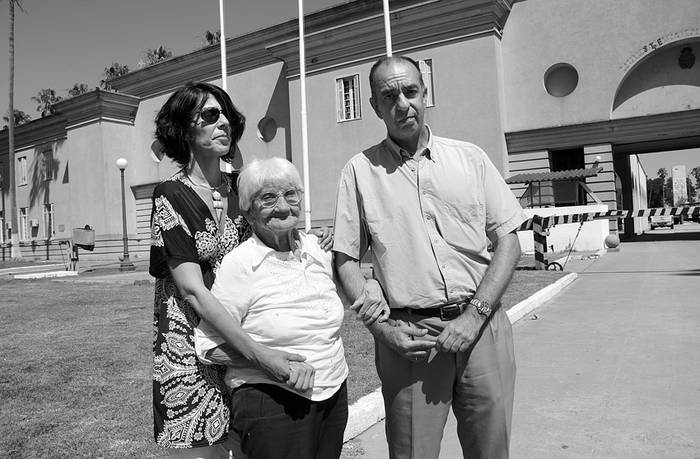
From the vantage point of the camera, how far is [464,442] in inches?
98.3

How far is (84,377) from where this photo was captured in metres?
5.52

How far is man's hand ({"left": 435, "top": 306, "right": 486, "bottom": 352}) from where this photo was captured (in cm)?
228

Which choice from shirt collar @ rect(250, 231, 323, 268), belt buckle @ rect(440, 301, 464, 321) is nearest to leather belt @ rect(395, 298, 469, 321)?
belt buckle @ rect(440, 301, 464, 321)

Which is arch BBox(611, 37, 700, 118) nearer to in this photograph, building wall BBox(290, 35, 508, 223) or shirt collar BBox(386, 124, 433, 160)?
building wall BBox(290, 35, 508, 223)

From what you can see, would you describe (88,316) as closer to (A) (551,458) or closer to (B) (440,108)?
(A) (551,458)

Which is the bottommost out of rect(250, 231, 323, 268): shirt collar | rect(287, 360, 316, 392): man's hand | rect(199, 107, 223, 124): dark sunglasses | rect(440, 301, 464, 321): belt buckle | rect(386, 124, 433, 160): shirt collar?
rect(287, 360, 316, 392): man's hand

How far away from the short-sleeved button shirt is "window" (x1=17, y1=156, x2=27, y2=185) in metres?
40.1

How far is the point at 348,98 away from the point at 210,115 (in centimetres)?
2254

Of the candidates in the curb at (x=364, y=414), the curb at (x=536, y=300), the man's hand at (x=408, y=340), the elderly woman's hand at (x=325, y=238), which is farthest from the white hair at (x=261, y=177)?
the curb at (x=536, y=300)

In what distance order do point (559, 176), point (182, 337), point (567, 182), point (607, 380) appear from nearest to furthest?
point (182, 337) < point (607, 380) < point (559, 176) < point (567, 182)

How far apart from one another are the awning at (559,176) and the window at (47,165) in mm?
27708

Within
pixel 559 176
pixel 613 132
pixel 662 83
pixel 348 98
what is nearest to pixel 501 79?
pixel 559 176

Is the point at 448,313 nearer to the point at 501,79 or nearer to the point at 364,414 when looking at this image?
the point at 364,414

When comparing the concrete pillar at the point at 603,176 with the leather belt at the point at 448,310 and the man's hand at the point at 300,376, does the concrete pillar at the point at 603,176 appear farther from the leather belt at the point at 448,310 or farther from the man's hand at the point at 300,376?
the man's hand at the point at 300,376
